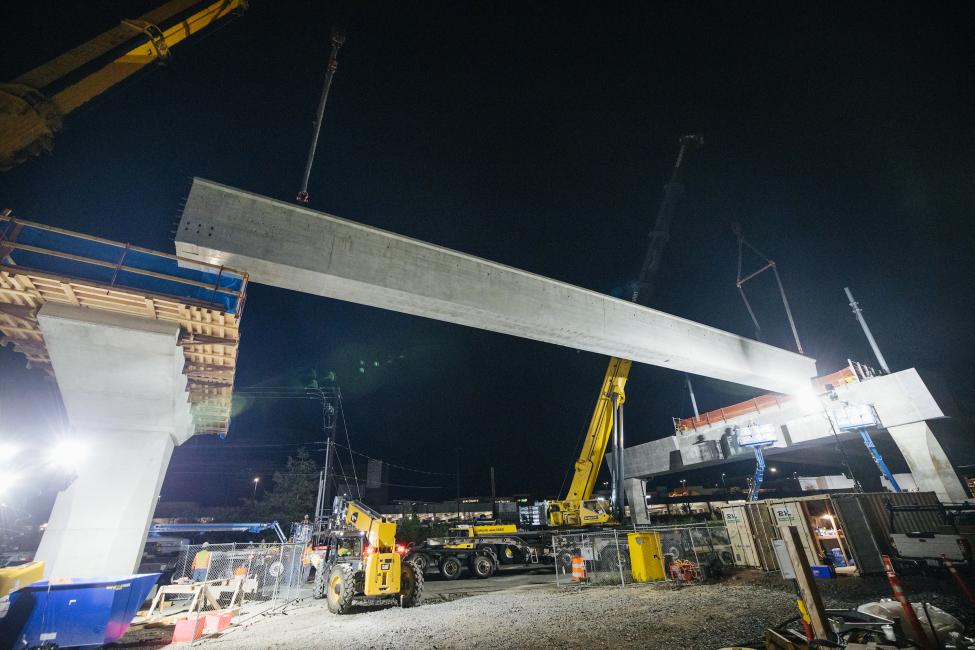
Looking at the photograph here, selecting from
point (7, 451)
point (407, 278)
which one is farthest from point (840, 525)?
point (7, 451)

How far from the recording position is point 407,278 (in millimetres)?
8859

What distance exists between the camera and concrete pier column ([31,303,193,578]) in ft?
26.7

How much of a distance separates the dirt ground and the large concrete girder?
6259 millimetres

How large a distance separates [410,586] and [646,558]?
8156 mm

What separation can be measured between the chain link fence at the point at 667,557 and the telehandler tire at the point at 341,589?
6435 millimetres

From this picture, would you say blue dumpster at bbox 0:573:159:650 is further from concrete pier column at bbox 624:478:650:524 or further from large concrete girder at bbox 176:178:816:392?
concrete pier column at bbox 624:478:650:524

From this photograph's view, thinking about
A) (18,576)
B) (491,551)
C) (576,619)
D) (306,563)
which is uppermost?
(18,576)

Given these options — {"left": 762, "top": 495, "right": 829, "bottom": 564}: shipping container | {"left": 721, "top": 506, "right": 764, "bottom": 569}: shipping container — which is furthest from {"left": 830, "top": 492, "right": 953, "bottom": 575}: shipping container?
{"left": 721, "top": 506, "right": 764, "bottom": 569}: shipping container

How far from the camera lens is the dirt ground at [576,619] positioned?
7.30m

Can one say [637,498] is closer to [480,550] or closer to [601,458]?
[601,458]

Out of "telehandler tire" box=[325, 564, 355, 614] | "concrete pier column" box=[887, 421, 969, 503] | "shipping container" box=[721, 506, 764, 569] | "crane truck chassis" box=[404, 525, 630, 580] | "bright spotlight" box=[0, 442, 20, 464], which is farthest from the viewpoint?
"concrete pier column" box=[887, 421, 969, 503]

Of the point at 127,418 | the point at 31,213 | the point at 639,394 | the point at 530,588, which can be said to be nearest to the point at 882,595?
the point at 530,588

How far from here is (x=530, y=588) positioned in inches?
551

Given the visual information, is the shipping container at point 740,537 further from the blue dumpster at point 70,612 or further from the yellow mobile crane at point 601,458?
the blue dumpster at point 70,612
